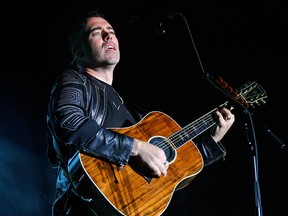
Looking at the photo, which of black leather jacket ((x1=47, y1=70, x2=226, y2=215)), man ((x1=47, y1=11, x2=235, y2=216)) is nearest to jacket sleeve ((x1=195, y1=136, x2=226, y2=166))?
man ((x1=47, y1=11, x2=235, y2=216))

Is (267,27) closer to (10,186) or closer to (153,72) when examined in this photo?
(153,72)

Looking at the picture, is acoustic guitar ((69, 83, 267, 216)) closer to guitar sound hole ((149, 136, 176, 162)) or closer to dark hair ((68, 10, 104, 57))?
guitar sound hole ((149, 136, 176, 162))

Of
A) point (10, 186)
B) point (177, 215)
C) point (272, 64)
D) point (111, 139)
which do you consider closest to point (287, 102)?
point (272, 64)

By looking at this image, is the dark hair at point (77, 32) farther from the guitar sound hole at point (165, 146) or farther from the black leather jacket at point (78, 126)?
the guitar sound hole at point (165, 146)

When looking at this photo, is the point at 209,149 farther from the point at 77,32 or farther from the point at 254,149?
the point at 77,32

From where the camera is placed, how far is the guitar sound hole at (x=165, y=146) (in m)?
2.37

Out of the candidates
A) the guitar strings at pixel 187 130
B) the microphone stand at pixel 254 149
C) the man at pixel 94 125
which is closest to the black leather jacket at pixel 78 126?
the man at pixel 94 125

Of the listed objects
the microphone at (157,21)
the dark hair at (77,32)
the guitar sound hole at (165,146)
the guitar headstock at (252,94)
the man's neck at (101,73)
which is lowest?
the guitar sound hole at (165,146)

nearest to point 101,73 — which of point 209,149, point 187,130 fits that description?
point 187,130

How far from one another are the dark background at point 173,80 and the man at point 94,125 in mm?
835

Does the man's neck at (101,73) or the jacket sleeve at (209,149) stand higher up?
the man's neck at (101,73)

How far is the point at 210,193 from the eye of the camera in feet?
13.3

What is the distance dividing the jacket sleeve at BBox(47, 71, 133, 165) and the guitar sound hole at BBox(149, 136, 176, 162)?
14.5 inches

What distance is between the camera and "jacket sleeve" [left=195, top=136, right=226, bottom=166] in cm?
273
